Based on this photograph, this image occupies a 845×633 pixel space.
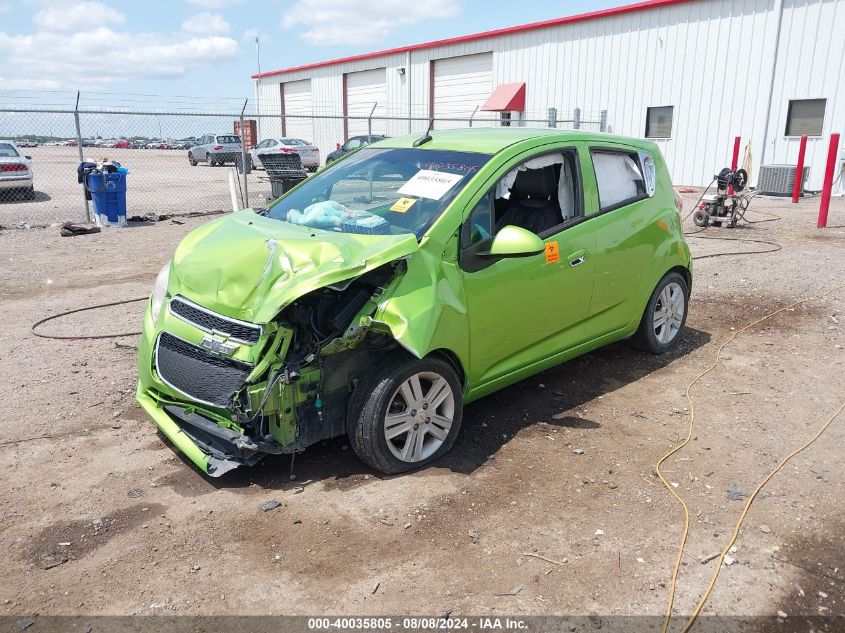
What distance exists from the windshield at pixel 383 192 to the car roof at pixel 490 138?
94 millimetres

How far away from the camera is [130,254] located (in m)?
10.1

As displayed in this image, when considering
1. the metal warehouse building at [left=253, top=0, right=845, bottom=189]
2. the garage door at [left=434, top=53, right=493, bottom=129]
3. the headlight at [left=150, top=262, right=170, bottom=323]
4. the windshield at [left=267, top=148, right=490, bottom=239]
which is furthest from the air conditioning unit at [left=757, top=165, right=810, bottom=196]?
the headlight at [left=150, top=262, right=170, bottom=323]

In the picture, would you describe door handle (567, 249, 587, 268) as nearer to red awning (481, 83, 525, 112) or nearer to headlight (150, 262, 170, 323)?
headlight (150, 262, 170, 323)

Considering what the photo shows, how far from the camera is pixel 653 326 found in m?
5.55

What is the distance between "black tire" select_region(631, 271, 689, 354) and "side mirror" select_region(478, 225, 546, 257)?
6.56 ft

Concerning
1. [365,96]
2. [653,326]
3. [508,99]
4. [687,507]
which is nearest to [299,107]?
[365,96]

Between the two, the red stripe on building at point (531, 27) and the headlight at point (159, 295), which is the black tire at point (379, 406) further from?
the red stripe on building at point (531, 27)

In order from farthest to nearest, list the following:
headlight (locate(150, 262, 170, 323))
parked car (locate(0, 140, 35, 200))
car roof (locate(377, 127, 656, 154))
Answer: parked car (locate(0, 140, 35, 200)), car roof (locate(377, 127, 656, 154)), headlight (locate(150, 262, 170, 323))

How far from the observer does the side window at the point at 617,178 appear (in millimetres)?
4840

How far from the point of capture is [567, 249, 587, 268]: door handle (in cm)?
448

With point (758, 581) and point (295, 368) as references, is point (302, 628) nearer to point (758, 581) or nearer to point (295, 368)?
point (295, 368)

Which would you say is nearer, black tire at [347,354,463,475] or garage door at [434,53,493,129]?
black tire at [347,354,463,475]

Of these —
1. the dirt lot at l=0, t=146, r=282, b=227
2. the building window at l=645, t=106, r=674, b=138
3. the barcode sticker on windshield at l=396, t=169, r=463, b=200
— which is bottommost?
the dirt lot at l=0, t=146, r=282, b=227

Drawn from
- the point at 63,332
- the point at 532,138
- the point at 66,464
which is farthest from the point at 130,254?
the point at 532,138
